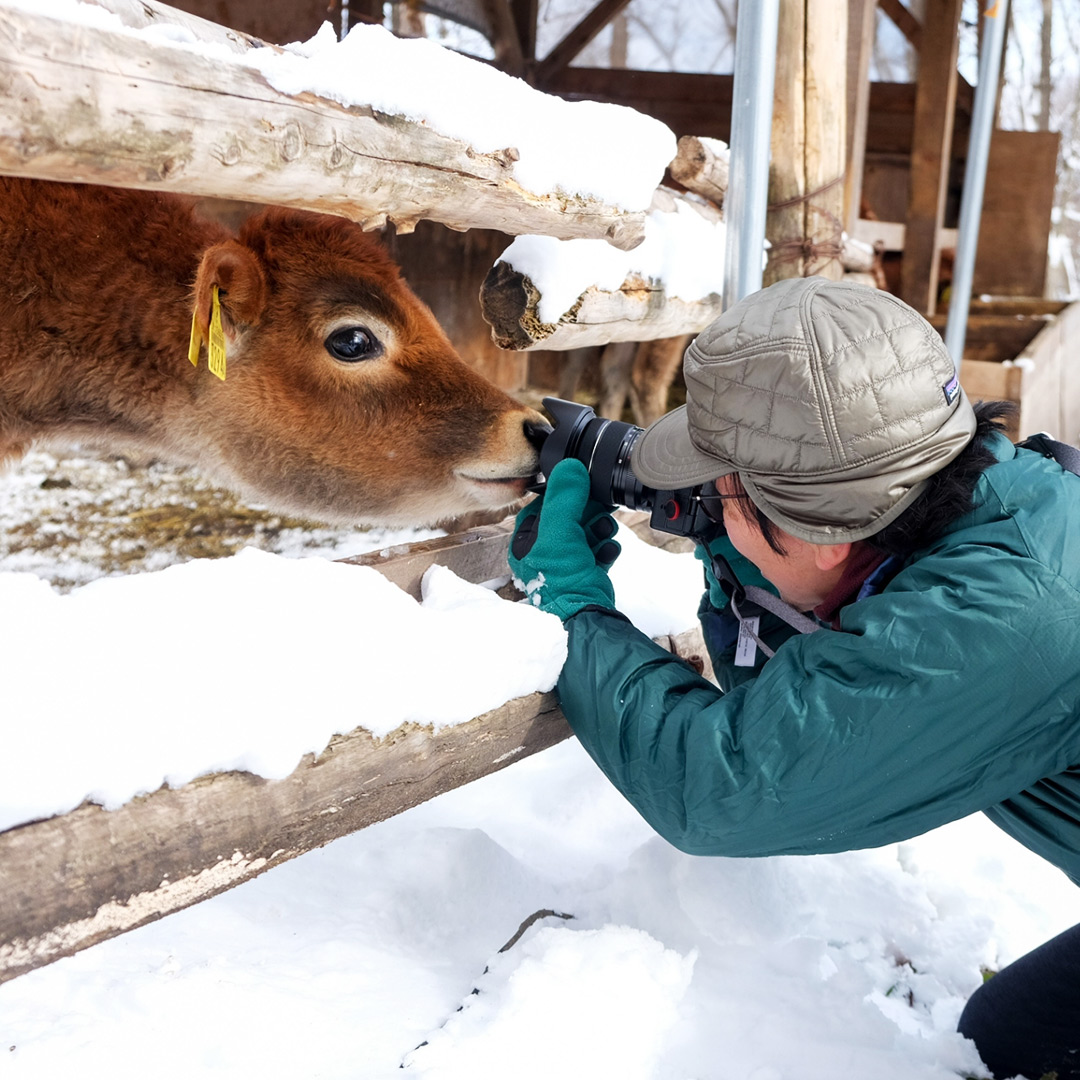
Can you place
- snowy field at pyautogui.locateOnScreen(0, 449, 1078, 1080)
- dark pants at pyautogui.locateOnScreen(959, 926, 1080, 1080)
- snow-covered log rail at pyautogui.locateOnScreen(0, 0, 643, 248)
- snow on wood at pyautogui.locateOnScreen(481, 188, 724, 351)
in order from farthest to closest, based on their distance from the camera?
snow on wood at pyautogui.locateOnScreen(481, 188, 724, 351) → dark pants at pyautogui.locateOnScreen(959, 926, 1080, 1080) → snowy field at pyautogui.locateOnScreen(0, 449, 1078, 1080) → snow-covered log rail at pyautogui.locateOnScreen(0, 0, 643, 248)

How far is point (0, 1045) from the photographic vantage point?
5.25ft

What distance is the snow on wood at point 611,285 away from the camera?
277 centimetres

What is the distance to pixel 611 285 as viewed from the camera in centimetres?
310

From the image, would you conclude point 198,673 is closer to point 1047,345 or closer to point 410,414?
point 410,414

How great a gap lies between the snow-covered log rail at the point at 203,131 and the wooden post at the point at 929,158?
19.0 ft

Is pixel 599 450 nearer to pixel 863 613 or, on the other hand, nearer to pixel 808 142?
pixel 863 613

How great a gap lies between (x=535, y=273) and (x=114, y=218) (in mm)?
1042

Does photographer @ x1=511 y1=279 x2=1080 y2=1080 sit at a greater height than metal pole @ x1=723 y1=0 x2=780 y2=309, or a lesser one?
lesser

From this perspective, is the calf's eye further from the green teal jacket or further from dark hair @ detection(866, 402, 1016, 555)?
dark hair @ detection(866, 402, 1016, 555)

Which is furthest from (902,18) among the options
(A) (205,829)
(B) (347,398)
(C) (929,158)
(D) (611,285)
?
(A) (205,829)

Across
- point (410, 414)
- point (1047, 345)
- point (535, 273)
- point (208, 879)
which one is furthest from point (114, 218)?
point (1047, 345)

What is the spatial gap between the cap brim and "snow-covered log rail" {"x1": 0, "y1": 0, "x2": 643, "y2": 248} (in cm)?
68

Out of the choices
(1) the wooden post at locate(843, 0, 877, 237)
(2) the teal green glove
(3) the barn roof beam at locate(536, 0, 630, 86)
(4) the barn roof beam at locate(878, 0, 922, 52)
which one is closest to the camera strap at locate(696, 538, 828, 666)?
(2) the teal green glove

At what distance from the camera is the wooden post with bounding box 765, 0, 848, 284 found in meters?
3.68
